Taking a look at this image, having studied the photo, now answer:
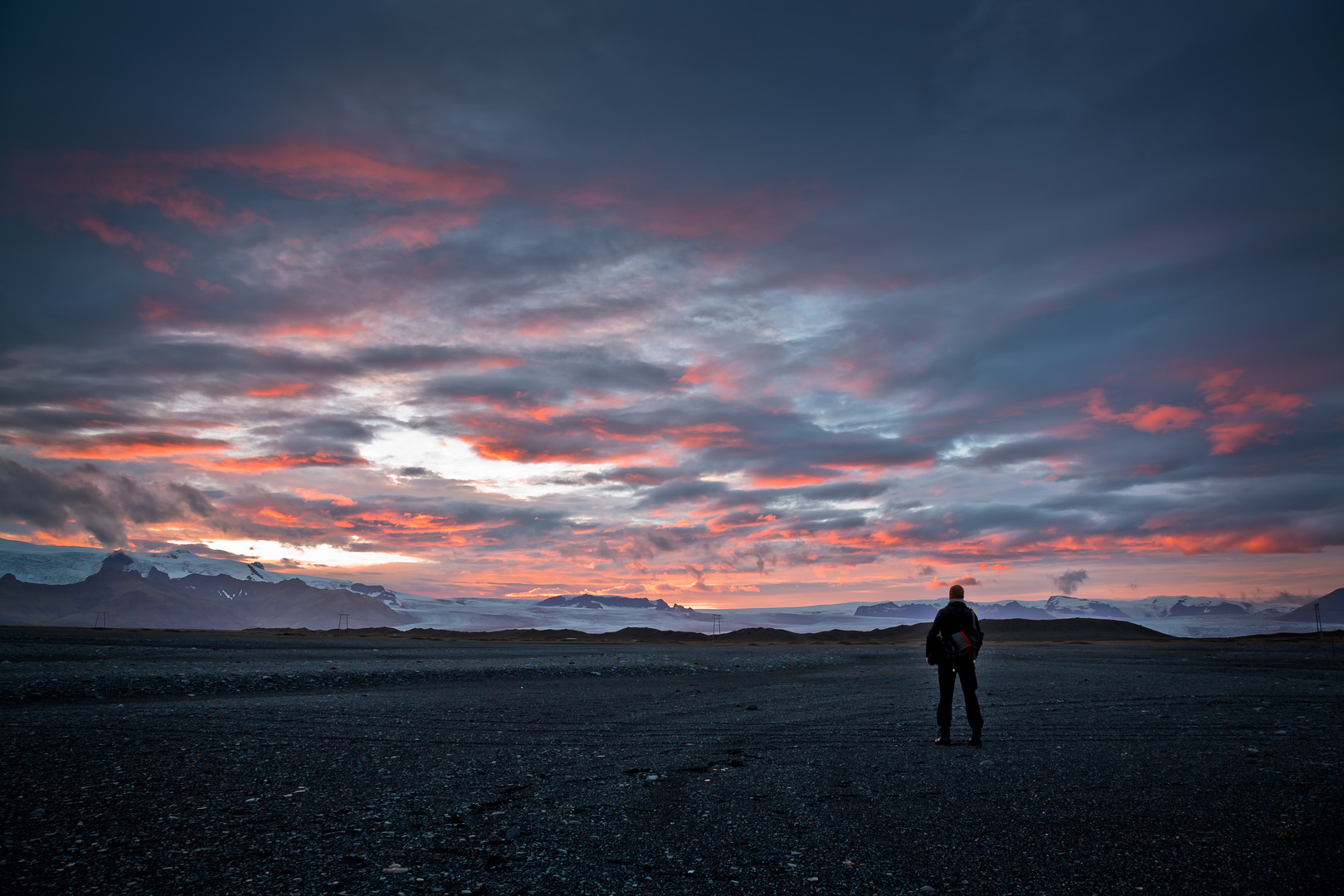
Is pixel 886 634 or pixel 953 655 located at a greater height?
pixel 953 655

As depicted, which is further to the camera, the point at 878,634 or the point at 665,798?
the point at 878,634

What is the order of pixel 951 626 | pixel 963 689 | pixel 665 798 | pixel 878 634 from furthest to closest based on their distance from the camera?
pixel 878 634 < pixel 951 626 < pixel 963 689 < pixel 665 798

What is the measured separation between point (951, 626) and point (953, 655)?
0.53 meters

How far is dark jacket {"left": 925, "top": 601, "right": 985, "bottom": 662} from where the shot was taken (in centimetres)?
1227

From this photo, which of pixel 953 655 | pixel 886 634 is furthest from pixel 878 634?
pixel 953 655

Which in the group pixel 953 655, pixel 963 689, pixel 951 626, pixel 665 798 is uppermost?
pixel 951 626

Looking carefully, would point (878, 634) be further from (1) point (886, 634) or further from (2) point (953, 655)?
(2) point (953, 655)

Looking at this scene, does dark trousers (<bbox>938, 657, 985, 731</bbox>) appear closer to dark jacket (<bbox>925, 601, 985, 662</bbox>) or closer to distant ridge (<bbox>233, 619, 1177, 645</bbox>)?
dark jacket (<bbox>925, 601, 985, 662</bbox>)

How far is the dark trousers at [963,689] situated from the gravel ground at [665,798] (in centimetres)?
49

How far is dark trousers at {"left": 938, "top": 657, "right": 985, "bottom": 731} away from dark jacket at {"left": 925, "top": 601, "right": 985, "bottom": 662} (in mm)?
193

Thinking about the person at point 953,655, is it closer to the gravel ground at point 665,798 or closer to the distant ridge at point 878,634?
the gravel ground at point 665,798

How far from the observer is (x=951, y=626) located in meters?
12.3

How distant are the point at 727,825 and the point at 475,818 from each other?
297 centimetres

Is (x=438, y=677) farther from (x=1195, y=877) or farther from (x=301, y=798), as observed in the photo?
(x=1195, y=877)
